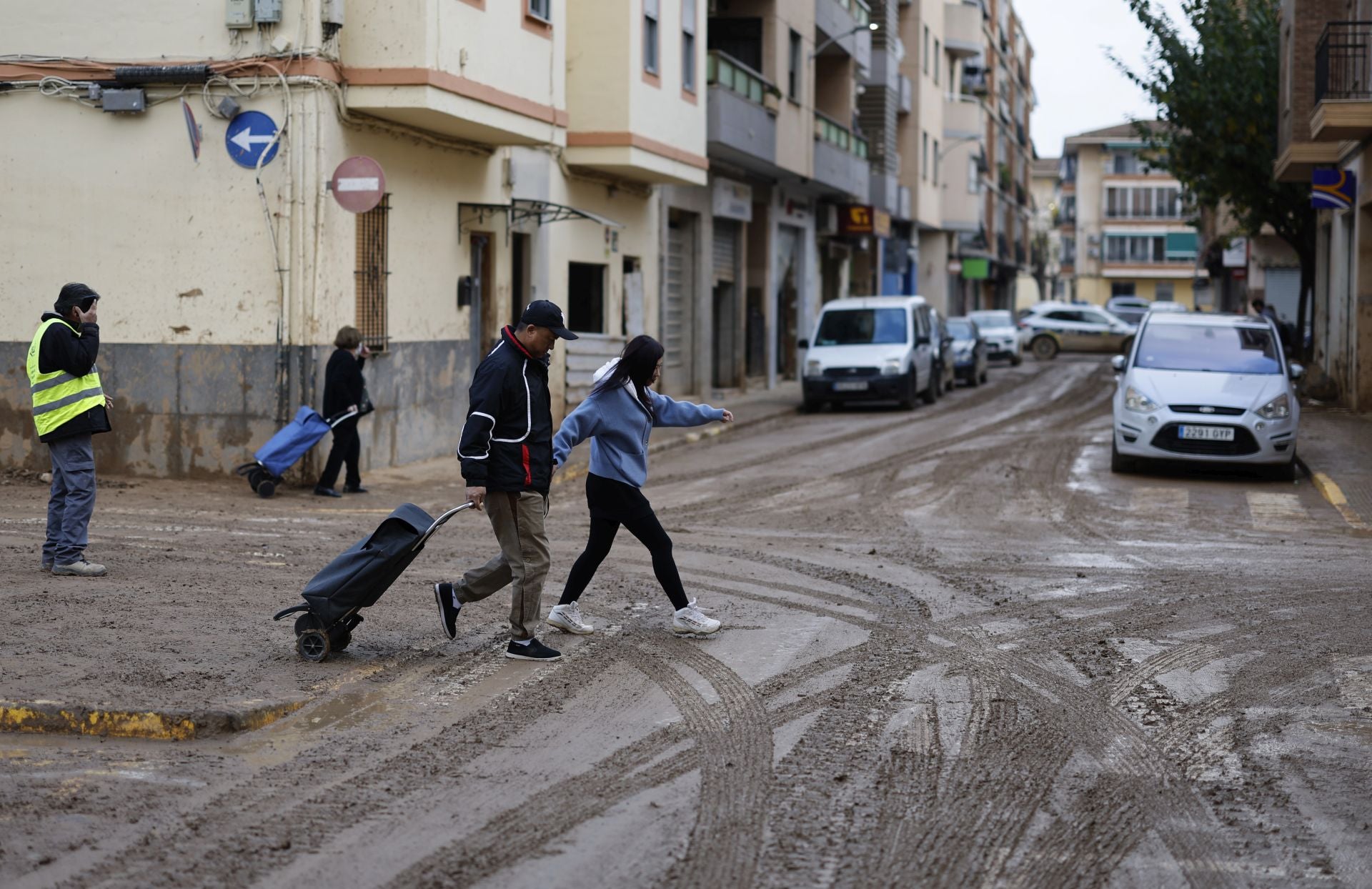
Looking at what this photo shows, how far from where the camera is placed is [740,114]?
2742cm

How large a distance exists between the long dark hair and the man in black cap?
399mm

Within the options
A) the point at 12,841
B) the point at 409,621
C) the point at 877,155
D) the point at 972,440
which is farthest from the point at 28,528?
the point at 877,155

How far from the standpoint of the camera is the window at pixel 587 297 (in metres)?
23.6

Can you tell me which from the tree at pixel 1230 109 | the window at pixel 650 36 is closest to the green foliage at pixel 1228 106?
the tree at pixel 1230 109

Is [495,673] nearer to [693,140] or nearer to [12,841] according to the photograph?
[12,841]

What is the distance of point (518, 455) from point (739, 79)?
21.0m

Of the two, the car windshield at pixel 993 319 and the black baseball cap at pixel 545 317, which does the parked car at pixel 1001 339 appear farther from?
the black baseball cap at pixel 545 317

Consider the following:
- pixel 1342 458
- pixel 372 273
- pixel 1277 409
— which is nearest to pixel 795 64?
pixel 1342 458

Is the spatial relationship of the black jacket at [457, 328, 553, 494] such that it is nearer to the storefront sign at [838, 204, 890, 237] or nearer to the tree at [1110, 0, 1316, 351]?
the tree at [1110, 0, 1316, 351]

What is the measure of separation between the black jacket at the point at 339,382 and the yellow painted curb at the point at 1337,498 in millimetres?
8709

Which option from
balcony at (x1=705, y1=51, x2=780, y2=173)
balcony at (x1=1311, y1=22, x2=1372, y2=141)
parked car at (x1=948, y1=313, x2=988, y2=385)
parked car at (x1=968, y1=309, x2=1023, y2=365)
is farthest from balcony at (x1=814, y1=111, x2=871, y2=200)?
balcony at (x1=1311, y1=22, x2=1372, y2=141)

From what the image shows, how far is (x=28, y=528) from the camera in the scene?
12086mm

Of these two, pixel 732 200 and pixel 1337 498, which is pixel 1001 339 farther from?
pixel 1337 498

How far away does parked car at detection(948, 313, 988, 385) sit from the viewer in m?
35.5
